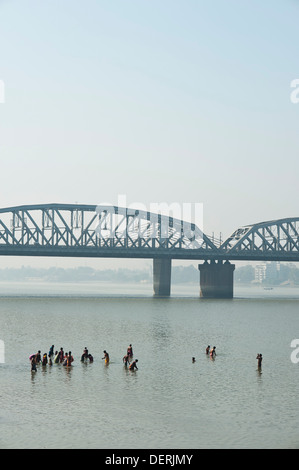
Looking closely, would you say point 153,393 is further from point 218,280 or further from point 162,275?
point 162,275

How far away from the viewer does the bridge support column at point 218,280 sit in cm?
17575

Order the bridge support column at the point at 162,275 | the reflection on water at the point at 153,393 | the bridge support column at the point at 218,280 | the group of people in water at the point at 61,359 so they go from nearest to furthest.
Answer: the reflection on water at the point at 153,393 → the group of people in water at the point at 61,359 → the bridge support column at the point at 218,280 → the bridge support column at the point at 162,275

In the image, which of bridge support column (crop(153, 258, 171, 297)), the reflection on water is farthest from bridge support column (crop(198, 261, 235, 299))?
the reflection on water

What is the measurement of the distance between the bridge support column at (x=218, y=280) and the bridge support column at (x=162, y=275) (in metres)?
13.8

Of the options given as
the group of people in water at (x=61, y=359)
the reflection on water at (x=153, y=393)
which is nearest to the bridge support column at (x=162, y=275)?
the reflection on water at (x=153, y=393)

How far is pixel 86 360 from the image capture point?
53406 millimetres

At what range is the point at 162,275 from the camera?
187375 millimetres

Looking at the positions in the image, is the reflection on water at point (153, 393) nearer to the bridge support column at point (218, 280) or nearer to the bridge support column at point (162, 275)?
the bridge support column at point (218, 280)

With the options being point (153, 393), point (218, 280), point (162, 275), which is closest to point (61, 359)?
point (153, 393)

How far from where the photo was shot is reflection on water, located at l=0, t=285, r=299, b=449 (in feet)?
104

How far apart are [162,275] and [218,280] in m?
19.1

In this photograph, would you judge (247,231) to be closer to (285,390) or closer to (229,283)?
(229,283)

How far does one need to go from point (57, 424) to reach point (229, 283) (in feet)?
479
